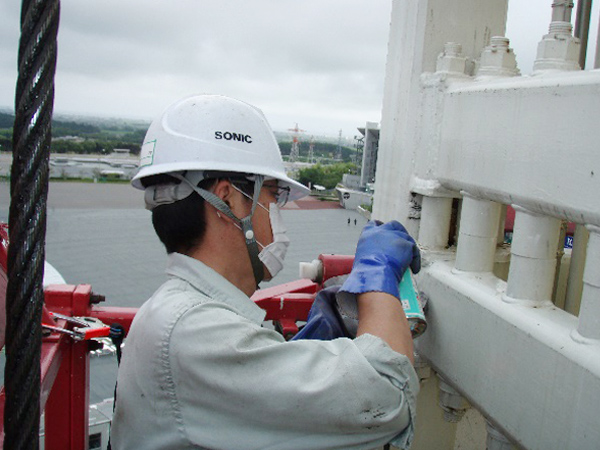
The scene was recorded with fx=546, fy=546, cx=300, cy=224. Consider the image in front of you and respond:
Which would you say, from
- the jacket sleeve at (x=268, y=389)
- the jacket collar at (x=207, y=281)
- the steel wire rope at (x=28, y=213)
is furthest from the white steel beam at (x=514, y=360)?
the steel wire rope at (x=28, y=213)

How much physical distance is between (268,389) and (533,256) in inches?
38.1

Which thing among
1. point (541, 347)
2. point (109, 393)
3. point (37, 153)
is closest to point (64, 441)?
point (541, 347)

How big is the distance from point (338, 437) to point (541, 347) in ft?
2.21

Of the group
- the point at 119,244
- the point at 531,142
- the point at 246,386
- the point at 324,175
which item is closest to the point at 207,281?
the point at 246,386

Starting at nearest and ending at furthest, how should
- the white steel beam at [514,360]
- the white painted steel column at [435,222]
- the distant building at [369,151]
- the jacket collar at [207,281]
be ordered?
the white steel beam at [514,360] < the jacket collar at [207,281] < the white painted steel column at [435,222] < the distant building at [369,151]

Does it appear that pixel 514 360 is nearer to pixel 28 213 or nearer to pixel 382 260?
pixel 382 260

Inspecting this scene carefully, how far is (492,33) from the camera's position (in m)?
2.40

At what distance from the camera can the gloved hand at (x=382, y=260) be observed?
1925mm

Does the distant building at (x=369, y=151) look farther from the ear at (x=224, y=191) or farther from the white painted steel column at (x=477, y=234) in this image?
the ear at (x=224, y=191)

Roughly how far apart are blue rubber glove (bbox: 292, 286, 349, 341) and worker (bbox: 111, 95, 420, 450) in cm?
33

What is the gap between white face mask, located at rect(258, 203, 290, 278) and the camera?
1.94 metres

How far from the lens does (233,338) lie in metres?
1.41

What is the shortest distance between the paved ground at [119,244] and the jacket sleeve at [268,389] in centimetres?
887

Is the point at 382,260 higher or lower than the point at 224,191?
lower
